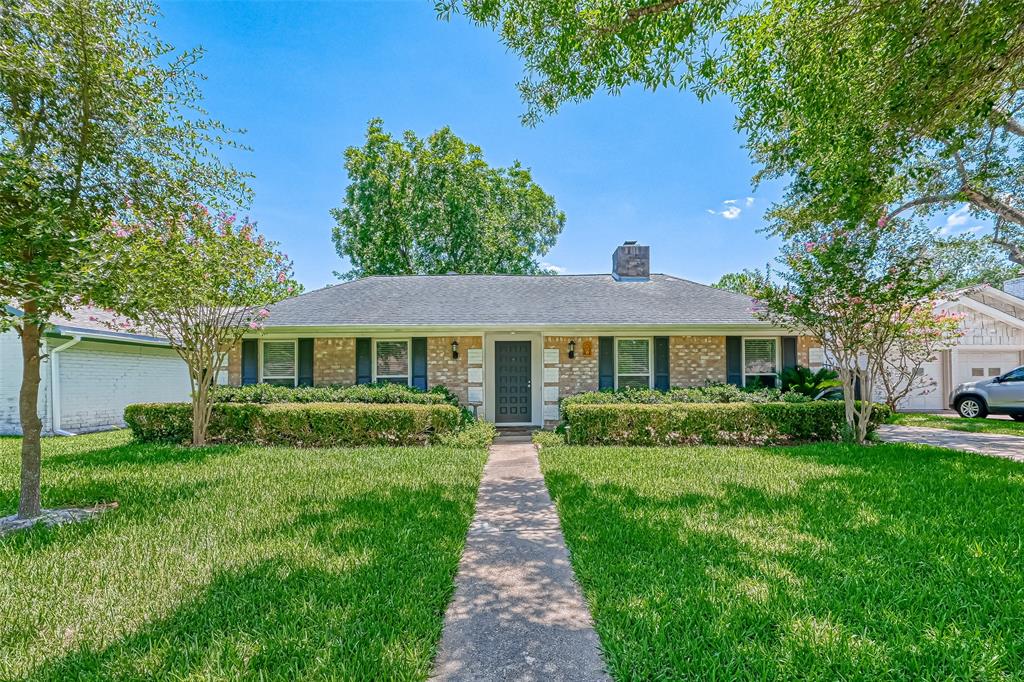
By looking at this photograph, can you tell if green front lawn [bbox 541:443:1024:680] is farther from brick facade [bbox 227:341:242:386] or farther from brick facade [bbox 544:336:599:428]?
brick facade [bbox 227:341:242:386]

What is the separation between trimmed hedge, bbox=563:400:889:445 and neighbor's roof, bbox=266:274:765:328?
8.70 ft

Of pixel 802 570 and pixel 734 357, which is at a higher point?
pixel 734 357

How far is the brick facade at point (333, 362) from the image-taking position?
1180 cm

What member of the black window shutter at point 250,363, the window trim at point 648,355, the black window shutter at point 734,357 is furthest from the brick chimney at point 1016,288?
the black window shutter at point 250,363

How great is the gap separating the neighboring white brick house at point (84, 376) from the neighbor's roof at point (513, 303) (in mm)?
4067

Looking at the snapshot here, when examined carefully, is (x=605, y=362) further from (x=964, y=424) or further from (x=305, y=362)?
(x=964, y=424)

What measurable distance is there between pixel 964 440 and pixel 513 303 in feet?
34.1

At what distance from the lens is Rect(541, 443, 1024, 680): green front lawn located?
2439 mm

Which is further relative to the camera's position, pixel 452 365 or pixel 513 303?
pixel 513 303

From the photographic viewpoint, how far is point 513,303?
12.5m

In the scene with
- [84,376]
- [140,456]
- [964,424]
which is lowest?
[964,424]

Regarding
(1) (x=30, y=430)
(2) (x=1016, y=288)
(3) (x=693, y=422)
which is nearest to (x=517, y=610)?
(1) (x=30, y=430)

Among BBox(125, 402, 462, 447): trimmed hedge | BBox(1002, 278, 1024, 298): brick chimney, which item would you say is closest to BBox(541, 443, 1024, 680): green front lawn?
BBox(125, 402, 462, 447): trimmed hedge

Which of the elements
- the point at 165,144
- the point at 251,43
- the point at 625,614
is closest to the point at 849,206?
→ the point at 625,614
